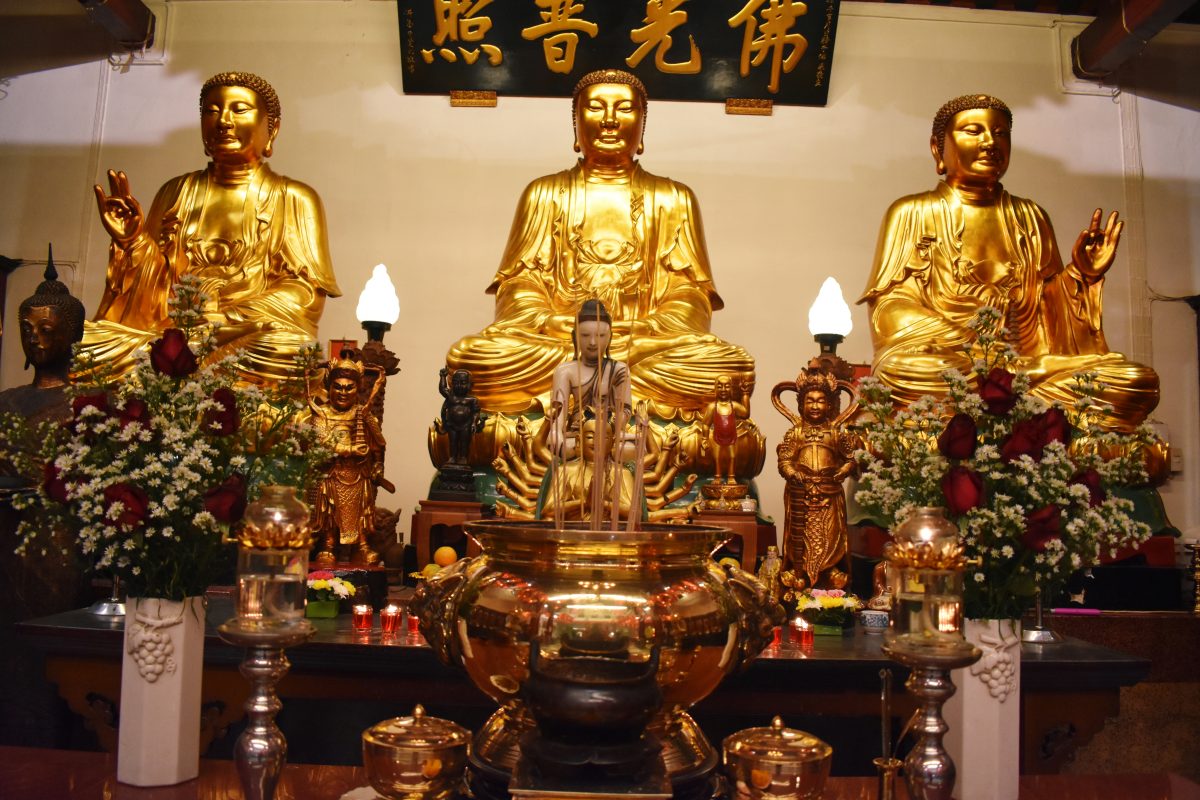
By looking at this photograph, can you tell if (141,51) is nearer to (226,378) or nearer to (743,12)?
(743,12)

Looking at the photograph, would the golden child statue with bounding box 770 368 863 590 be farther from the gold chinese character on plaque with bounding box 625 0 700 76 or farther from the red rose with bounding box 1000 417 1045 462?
the gold chinese character on plaque with bounding box 625 0 700 76

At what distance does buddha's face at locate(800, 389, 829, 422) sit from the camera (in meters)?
3.18

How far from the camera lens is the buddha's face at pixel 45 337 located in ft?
11.5

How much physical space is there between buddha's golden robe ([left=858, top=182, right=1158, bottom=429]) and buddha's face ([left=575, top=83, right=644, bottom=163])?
136cm

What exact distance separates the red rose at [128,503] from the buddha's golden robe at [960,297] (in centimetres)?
358

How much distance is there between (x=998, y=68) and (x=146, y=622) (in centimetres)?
572

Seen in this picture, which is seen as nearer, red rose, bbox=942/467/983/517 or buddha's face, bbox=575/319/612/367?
red rose, bbox=942/467/983/517

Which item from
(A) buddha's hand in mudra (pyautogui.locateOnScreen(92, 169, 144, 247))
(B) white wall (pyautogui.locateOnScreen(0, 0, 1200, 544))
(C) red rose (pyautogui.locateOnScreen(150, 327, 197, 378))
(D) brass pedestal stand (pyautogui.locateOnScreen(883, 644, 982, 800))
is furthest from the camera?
(B) white wall (pyautogui.locateOnScreen(0, 0, 1200, 544))

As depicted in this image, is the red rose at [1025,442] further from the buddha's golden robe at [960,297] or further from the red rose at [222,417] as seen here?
the buddha's golden robe at [960,297]

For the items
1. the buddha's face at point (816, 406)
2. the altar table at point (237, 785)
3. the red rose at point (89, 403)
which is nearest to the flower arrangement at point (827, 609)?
the buddha's face at point (816, 406)

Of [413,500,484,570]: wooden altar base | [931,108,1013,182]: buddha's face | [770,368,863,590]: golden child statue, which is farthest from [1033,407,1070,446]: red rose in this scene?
[931,108,1013,182]: buddha's face

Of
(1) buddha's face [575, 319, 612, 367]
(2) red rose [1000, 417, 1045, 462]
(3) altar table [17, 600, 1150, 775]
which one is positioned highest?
(1) buddha's face [575, 319, 612, 367]

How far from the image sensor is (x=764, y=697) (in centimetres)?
212

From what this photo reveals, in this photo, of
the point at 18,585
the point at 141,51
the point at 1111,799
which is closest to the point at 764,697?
the point at 1111,799
